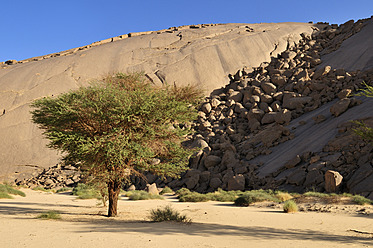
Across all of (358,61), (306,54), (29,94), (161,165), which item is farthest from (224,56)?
(161,165)

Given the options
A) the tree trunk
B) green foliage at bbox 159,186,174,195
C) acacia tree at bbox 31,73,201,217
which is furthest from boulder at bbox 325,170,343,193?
the tree trunk

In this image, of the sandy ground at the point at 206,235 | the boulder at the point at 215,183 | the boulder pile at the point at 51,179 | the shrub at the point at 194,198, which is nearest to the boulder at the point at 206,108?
the boulder at the point at 215,183

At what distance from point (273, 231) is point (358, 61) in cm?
3064

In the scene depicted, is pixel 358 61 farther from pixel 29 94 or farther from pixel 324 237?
pixel 29 94

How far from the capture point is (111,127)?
11.4 meters

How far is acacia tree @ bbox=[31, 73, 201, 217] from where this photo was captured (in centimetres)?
1069

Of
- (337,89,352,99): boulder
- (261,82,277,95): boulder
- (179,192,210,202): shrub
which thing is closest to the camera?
(179,192,210,202): shrub

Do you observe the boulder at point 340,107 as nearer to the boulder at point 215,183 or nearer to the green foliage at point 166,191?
the boulder at point 215,183

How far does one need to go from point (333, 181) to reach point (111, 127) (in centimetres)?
1401

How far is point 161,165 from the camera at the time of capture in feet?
40.6

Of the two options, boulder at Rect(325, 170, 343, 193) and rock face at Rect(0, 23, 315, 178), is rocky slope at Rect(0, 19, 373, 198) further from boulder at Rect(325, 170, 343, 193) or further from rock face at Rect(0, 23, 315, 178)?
boulder at Rect(325, 170, 343, 193)

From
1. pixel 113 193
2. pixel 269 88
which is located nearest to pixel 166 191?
pixel 113 193

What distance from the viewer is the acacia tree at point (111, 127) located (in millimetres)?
10688

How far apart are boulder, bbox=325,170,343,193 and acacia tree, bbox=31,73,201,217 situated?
11224 mm
